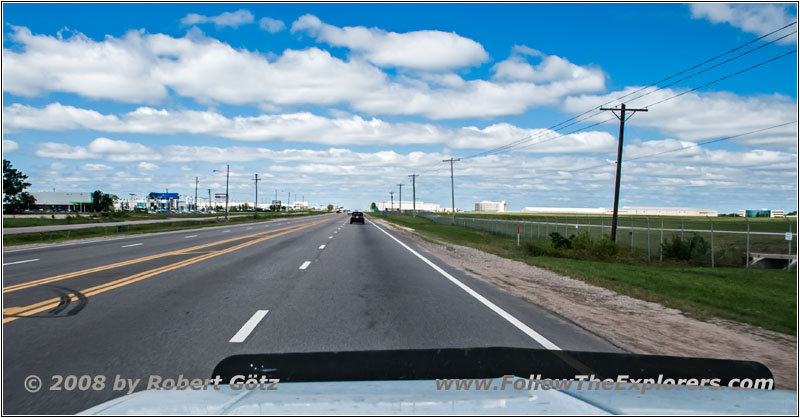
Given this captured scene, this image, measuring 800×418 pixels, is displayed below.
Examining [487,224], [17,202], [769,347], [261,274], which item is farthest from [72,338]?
[17,202]

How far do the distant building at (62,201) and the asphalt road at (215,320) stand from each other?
179951 mm

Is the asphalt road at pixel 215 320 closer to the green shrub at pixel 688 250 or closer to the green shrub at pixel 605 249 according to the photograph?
the green shrub at pixel 605 249

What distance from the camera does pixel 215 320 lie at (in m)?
7.71

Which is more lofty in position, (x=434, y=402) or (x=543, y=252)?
(x=434, y=402)

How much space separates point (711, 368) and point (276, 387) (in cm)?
428

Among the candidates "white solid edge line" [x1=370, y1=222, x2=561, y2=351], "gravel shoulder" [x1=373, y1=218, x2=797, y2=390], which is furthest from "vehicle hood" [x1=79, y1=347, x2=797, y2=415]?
"white solid edge line" [x1=370, y1=222, x2=561, y2=351]

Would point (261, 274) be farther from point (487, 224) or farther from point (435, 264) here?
point (487, 224)

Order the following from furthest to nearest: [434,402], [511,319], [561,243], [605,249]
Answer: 1. [561,243]
2. [605,249]
3. [511,319]
4. [434,402]

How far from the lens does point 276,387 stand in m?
3.99

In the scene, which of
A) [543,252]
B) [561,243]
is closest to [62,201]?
[561,243]

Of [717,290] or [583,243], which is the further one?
[583,243]

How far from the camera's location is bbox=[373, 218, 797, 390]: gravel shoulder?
6.23 metres

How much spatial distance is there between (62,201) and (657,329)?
201 metres

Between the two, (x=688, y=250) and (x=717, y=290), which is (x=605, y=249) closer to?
(x=688, y=250)
